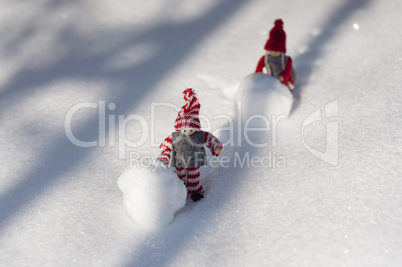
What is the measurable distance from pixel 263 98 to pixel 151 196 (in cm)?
104

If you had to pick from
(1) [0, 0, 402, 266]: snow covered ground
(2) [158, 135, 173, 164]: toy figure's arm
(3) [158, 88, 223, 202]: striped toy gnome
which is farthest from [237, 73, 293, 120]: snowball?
(2) [158, 135, 173, 164]: toy figure's arm

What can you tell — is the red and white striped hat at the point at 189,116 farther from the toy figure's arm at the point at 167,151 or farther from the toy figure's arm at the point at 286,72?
the toy figure's arm at the point at 286,72

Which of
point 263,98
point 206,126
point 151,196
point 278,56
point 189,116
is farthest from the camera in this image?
point 278,56

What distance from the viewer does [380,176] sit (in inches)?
81.0

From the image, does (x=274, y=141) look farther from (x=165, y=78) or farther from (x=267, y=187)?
(x=165, y=78)

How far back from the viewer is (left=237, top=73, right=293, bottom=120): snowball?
2.62 m

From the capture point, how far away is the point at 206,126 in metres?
2.74

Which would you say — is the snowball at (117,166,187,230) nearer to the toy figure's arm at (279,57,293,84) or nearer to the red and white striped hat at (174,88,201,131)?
the red and white striped hat at (174,88,201,131)

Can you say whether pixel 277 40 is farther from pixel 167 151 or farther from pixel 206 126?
pixel 167 151

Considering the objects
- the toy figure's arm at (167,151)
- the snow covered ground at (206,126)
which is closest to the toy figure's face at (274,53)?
the snow covered ground at (206,126)

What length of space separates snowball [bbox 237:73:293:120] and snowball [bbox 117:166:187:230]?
33.0 inches

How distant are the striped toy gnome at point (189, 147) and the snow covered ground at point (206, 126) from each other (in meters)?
0.13

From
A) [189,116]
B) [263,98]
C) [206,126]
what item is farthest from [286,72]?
[189,116]

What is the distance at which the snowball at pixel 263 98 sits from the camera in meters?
2.62
